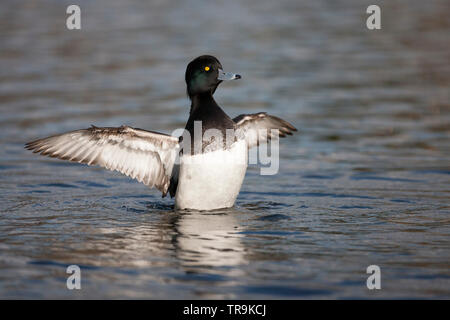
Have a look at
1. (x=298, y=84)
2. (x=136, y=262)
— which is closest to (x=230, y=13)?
(x=298, y=84)

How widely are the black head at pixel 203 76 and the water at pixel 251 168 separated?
1.21m

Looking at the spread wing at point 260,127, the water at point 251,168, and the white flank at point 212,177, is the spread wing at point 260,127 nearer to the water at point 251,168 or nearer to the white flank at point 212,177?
the water at point 251,168

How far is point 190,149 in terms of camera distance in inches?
285

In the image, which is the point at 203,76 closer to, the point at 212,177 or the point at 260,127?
the point at 212,177

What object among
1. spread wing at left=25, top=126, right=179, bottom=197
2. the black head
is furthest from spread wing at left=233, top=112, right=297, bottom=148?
spread wing at left=25, top=126, right=179, bottom=197

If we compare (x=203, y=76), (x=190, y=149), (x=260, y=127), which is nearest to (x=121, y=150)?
(x=190, y=149)

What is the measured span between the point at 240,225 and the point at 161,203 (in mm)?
1412

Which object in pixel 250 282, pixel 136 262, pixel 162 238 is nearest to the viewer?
pixel 250 282

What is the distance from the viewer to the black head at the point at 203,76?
297 inches

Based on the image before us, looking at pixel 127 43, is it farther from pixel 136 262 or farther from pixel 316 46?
pixel 136 262

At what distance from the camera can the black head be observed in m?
7.54

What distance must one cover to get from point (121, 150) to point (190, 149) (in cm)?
90

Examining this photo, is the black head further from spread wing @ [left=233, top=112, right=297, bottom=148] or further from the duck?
spread wing @ [left=233, top=112, right=297, bottom=148]

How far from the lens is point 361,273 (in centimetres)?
555
